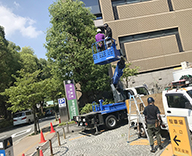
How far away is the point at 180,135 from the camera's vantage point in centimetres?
415

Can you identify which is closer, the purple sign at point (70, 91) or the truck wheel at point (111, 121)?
the truck wheel at point (111, 121)

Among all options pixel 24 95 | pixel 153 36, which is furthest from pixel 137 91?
pixel 153 36

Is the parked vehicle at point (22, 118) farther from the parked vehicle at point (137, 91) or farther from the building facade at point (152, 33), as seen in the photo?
the parked vehicle at point (137, 91)


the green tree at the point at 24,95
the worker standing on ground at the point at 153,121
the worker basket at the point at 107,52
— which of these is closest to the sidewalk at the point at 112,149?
the worker standing on ground at the point at 153,121

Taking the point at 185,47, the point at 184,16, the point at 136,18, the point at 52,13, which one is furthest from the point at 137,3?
the point at 52,13

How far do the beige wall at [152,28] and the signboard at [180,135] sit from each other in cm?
1699

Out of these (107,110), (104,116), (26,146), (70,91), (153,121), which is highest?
(70,91)

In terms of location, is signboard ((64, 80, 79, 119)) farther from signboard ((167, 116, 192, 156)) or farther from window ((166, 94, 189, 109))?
signboard ((167, 116, 192, 156))

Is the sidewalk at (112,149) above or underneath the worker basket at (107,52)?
underneath

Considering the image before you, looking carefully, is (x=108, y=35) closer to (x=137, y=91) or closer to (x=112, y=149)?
(x=137, y=91)

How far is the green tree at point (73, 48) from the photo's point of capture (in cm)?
1459

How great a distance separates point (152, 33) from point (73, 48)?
12.2m

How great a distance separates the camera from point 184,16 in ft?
72.0

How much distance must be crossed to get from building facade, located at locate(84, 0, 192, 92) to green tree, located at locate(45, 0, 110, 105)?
21.5 ft
